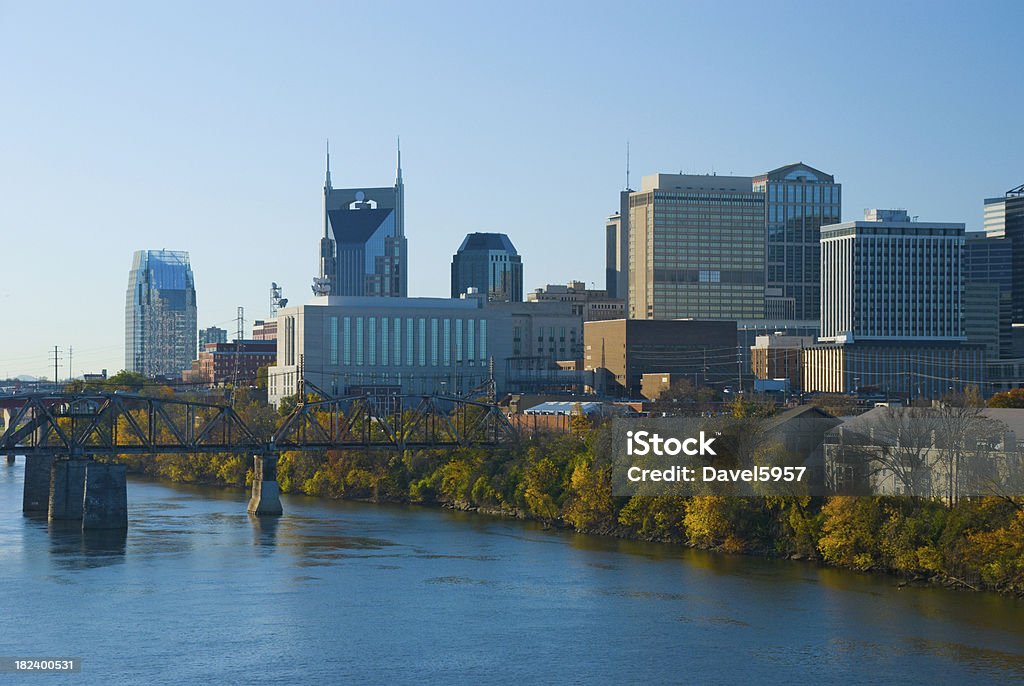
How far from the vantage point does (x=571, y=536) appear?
9300 cm

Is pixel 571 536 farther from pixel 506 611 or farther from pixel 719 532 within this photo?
pixel 506 611

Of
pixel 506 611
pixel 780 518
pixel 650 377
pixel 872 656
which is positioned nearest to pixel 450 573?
pixel 506 611

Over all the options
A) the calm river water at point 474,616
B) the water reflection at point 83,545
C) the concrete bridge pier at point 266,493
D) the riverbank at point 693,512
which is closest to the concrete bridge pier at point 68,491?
the water reflection at point 83,545

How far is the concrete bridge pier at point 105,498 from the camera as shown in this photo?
99312 millimetres

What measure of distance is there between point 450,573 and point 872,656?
85.3 feet

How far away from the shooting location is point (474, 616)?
66.2 metres

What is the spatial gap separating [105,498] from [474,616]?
137ft

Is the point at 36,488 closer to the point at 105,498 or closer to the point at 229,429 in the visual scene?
the point at 229,429

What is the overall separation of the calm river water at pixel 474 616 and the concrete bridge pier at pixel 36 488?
2269 centimetres

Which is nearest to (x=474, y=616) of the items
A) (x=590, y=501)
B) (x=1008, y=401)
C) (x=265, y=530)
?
(x=590, y=501)

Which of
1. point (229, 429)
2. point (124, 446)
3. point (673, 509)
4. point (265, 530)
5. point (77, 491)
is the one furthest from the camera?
point (229, 429)

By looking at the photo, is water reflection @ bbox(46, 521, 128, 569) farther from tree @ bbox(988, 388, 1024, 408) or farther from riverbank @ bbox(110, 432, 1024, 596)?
tree @ bbox(988, 388, 1024, 408)

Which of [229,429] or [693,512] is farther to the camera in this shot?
[229,429]

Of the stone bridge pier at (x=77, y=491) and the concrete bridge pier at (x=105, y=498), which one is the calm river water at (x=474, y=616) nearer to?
the concrete bridge pier at (x=105, y=498)
